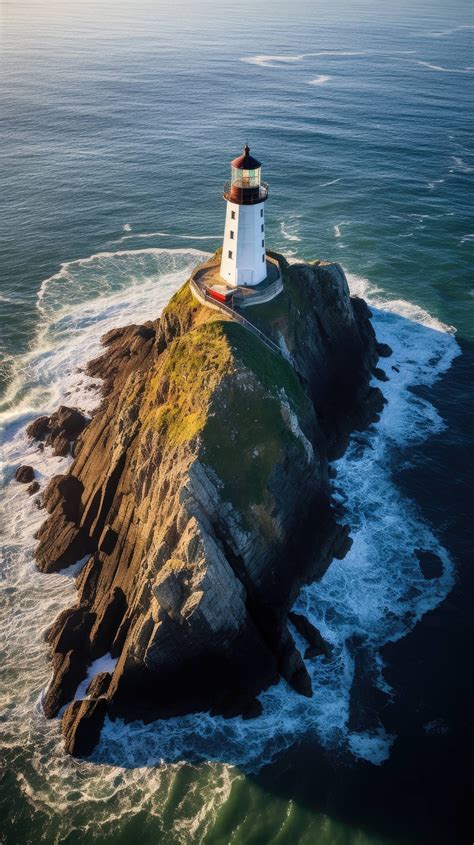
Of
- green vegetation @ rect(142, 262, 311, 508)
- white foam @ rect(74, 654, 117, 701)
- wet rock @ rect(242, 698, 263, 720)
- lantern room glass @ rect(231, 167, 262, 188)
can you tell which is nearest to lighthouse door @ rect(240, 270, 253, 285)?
green vegetation @ rect(142, 262, 311, 508)

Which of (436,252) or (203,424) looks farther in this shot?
(436,252)

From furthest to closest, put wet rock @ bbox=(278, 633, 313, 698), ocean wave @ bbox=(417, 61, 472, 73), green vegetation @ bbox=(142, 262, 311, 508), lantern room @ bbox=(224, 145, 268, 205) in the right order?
ocean wave @ bbox=(417, 61, 472, 73) < lantern room @ bbox=(224, 145, 268, 205) < green vegetation @ bbox=(142, 262, 311, 508) < wet rock @ bbox=(278, 633, 313, 698)

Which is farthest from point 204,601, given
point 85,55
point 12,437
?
point 85,55

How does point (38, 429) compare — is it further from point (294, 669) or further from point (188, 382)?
point (294, 669)

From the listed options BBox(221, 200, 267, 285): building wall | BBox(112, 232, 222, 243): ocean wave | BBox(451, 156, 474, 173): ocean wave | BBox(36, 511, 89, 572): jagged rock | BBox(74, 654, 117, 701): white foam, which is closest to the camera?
BBox(74, 654, 117, 701): white foam

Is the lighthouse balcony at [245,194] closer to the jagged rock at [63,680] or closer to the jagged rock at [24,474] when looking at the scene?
the jagged rock at [24,474]

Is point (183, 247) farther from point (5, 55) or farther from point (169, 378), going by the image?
point (5, 55)

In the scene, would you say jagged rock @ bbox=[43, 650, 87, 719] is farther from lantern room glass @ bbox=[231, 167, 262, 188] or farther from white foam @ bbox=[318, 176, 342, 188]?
white foam @ bbox=[318, 176, 342, 188]

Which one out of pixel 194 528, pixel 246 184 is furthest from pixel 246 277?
pixel 194 528
